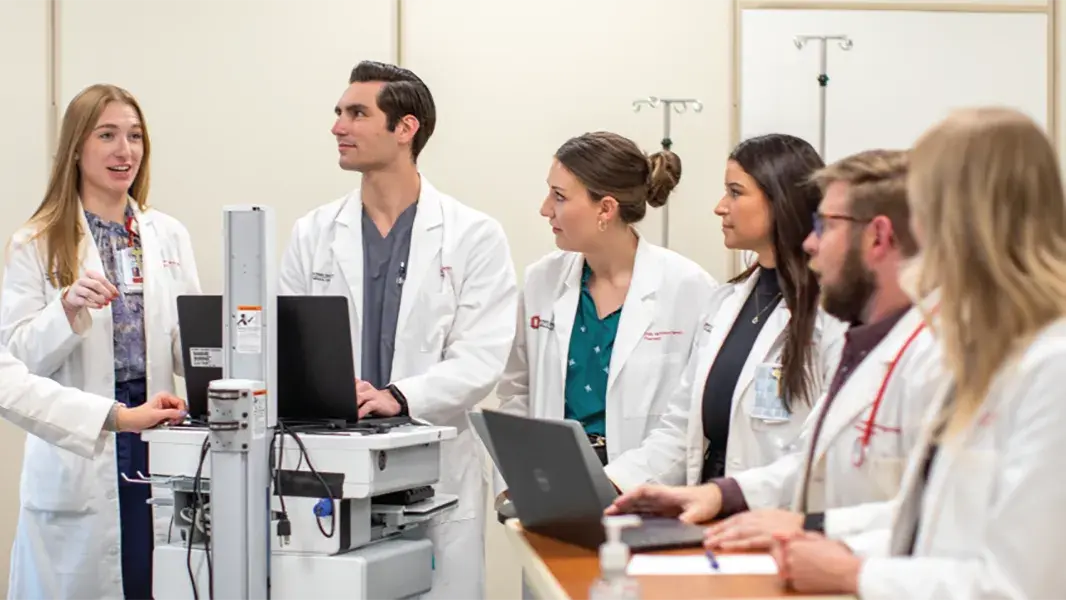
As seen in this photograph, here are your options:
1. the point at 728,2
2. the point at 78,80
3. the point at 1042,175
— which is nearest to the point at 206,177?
the point at 78,80

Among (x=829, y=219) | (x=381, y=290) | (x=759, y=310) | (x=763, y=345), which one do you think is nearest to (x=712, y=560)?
(x=829, y=219)

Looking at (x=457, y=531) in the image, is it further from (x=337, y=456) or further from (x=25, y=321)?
(x=25, y=321)

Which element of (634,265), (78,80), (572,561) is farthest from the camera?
(78,80)

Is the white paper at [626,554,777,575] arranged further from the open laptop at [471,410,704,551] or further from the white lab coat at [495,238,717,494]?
the white lab coat at [495,238,717,494]

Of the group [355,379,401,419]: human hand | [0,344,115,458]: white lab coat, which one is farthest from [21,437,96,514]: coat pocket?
[355,379,401,419]: human hand

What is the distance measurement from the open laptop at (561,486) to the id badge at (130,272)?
158 centimetres

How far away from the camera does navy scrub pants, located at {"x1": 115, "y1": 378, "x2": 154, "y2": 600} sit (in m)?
3.15

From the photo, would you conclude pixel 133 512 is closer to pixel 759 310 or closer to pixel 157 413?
pixel 157 413

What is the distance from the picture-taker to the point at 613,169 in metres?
3.24

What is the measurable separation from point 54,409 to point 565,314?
1322 mm

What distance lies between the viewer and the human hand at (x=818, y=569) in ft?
4.98

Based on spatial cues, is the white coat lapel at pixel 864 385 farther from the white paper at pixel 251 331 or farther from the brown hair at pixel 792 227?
the white paper at pixel 251 331

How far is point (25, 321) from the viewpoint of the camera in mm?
3090

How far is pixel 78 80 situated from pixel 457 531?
7.70ft
